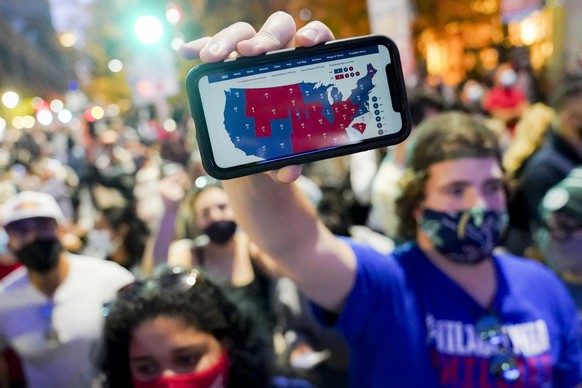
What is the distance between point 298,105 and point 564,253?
1.77 m

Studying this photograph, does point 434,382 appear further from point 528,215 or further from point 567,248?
point 528,215

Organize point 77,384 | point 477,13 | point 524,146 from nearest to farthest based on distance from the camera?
point 77,384 < point 524,146 < point 477,13

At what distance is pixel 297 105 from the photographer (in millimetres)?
1197

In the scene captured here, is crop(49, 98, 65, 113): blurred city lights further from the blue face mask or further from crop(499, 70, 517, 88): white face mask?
the blue face mask

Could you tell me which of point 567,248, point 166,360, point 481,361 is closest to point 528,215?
point 567,248

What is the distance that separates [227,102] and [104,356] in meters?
1.19

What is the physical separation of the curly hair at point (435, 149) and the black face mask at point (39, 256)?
1890 millimetres

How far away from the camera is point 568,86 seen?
3.48m

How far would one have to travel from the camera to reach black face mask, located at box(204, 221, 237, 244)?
10.2 feet

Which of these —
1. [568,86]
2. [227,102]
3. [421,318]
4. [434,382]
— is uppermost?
[227,102]

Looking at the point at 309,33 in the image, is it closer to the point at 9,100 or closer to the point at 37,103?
the point at 9,100

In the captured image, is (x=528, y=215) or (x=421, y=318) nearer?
(x=421, y=318)

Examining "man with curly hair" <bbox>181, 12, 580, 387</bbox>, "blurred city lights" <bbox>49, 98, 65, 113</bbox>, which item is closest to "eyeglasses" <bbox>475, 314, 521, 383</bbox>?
"man with curly hair" <bbox>181, 12, 580, 387</bbox>

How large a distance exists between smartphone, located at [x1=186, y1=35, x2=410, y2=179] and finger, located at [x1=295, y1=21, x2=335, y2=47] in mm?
15
